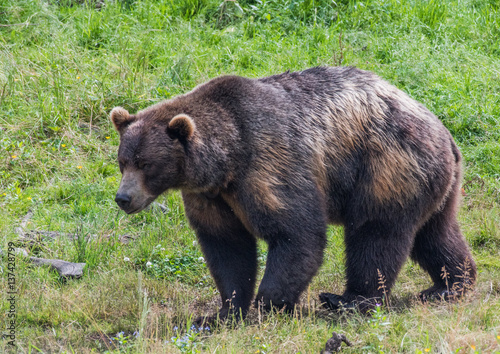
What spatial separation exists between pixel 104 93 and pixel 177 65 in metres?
1.13

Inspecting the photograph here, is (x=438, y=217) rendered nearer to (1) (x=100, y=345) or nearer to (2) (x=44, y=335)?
(1) (x=100, y=345)

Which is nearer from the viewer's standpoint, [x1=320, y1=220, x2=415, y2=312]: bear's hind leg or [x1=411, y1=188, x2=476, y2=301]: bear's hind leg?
[x1=320, y1=220, x2=415, y2=312]: bear's hind leg

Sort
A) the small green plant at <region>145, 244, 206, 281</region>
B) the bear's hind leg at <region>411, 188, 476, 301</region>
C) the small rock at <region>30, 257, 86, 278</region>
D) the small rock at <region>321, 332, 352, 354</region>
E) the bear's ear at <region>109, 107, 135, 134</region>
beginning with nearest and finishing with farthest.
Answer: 1. the small rock at <region>321, 332, 352, 354</region>
2. the bear's ear at <region>109, 107, 135, 134</region>
3. the bear's hind leg at <region>411, 188, 476, 301</region>
4. the small rock at <region>30, 257, 86, 278</region>
5. the small green plant at <region>145, 244, 206, 281</region>

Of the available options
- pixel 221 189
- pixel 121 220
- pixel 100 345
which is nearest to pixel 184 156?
pixel 221 189

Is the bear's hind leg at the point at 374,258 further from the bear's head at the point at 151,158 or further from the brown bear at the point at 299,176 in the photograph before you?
the bear's head at the point at 151,158

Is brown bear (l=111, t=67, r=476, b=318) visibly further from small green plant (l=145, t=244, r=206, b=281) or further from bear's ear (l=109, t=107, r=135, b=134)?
small green plant (l=145, t=244, r=206, b=281)

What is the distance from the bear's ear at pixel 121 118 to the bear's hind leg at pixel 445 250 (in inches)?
112

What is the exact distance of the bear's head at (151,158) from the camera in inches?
205

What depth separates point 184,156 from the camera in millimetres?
5340

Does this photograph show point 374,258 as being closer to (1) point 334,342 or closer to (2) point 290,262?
(2) point 290,262

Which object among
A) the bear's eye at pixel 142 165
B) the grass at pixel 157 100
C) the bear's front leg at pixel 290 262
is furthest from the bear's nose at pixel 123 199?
the bear's front leg at pixel 290 262

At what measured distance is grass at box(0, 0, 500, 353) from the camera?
16.9 feet

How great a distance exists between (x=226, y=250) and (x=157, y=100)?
371 centimetres

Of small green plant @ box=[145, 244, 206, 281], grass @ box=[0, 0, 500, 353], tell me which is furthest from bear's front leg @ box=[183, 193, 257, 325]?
small green plant @ box=[145, 244, 206, 281]
